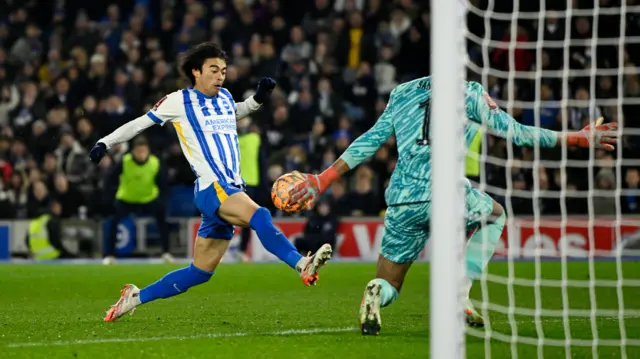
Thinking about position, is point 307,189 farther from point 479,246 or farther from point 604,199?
point 604,199

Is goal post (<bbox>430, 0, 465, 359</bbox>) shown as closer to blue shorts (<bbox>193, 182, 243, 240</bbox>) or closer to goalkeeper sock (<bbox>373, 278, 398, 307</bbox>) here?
goalkeeper sock (<bbox>373, 278, 398, 307</bbox>)

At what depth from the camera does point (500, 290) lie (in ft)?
35.4

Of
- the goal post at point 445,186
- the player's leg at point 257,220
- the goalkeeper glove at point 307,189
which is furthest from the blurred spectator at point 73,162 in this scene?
the goal post at point 445,186

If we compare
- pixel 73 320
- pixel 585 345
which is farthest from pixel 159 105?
pixel 585 345

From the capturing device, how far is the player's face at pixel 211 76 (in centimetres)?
769

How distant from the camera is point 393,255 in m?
6.70

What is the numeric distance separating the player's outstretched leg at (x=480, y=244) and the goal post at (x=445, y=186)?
205 cm

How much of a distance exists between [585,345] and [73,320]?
140 inches

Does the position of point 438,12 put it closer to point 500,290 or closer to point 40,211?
point 500,290

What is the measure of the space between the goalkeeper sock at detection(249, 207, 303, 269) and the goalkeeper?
686mm

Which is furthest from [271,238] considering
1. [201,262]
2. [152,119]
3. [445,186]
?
[445,186]

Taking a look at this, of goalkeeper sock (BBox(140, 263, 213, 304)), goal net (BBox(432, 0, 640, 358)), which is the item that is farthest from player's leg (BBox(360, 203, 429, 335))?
goal net (BBox(432, 0, 640, 358))

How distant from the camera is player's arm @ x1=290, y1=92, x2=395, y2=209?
599cm

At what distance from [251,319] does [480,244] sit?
188 centimetres
